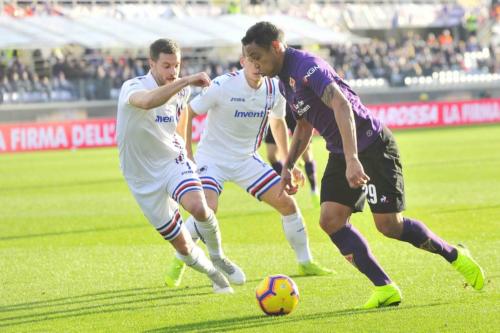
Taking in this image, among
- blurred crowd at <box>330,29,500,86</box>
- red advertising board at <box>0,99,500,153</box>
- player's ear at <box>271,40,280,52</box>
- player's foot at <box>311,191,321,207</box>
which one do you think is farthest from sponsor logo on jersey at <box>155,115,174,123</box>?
blurred crowd at <box>330,29,500,86</box>

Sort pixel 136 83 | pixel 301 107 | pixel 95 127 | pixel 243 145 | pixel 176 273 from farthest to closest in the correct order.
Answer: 1. pixel 95 127
2. pixel 243 145
3. pixel 176 273
4. pixel 136 83
5. pixel 301 107

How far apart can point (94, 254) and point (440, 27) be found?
53.4 m

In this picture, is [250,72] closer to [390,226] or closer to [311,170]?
[390,226]

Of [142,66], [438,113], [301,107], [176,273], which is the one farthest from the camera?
[142,66]

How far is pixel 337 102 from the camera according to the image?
753 centimetres

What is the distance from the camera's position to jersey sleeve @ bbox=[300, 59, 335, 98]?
25.0 feet

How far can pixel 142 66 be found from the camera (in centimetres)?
4419

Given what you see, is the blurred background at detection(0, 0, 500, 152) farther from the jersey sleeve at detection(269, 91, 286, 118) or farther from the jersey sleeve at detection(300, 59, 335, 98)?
the jersey sleeve at detection(300, 59, 335, 98)

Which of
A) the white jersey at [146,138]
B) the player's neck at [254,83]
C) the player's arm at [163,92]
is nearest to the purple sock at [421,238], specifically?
the player's arm at [163,92]

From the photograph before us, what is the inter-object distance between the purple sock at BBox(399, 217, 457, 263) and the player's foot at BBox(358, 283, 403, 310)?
1.34ft

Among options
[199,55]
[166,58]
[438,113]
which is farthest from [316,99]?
Result: [199,55]

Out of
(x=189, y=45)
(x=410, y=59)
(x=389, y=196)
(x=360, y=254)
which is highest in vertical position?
(x=389, y=196)

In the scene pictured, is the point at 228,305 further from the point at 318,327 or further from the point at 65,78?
the point at 65,78

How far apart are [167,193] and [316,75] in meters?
Answer: 2.10
